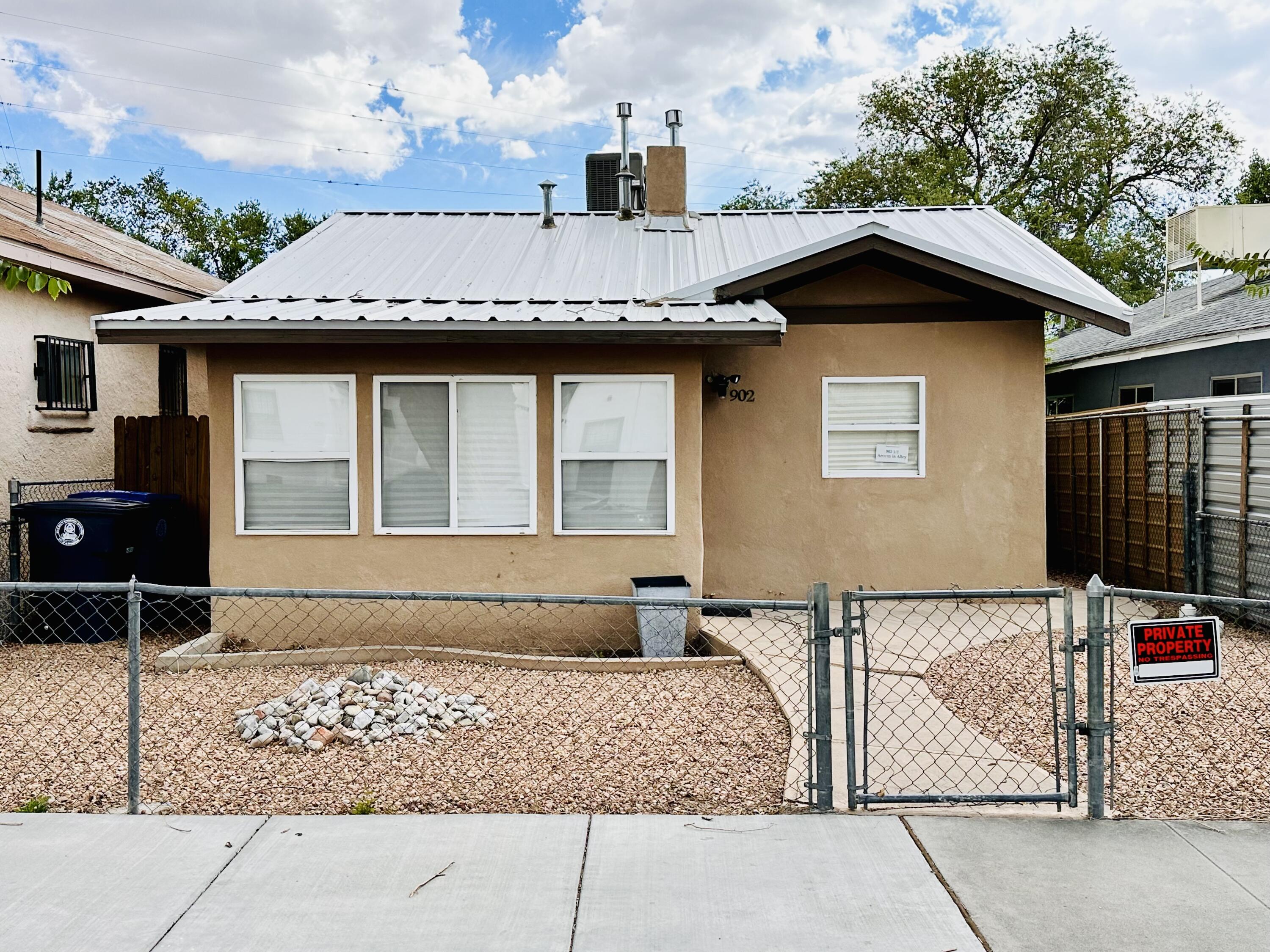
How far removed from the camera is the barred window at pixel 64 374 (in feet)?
33.4

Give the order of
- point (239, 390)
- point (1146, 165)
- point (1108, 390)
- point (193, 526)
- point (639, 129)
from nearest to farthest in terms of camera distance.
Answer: point (239, 390) < point (193, 526) < point (639, 129) < point (1108, 390) < point (1146, 165)

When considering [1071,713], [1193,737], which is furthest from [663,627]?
[1071,713]

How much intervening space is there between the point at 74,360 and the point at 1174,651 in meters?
10.8

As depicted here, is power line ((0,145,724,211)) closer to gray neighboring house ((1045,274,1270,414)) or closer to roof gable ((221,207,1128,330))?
gray neighboring house ((1045,274,1270,414))

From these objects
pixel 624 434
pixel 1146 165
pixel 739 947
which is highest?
pixel 1146 165

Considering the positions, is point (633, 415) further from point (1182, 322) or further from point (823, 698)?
point (1182, 322)

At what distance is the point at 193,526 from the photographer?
9.92 metres

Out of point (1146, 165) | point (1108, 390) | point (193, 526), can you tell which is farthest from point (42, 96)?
point (1146, 165)

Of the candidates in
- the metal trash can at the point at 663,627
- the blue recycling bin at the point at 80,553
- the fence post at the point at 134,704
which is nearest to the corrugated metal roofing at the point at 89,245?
the blue recycling bin at the point at 80,553

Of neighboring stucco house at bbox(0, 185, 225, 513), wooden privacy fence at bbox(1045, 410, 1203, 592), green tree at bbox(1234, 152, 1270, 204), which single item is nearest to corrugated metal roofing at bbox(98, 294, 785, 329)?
neighboring stucco house at bbox(0, 185, 225, 513)

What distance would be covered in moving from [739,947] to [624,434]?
17.1ft

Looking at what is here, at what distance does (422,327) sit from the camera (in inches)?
295

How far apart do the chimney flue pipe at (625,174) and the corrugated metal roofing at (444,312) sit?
401cm

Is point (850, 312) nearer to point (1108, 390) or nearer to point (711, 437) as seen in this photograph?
point (711, 437)
